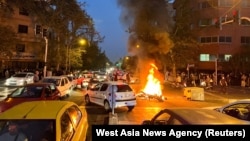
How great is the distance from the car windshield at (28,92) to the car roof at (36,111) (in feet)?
27.5

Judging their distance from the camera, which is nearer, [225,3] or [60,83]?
[60,83]

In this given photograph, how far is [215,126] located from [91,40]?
58.1m

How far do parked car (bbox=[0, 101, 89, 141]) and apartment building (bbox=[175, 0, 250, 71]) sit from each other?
56.8 meters

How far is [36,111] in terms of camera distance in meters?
7.31

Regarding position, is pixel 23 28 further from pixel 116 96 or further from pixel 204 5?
pixel 116 96

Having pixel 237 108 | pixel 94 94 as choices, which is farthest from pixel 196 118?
pixel 94 94

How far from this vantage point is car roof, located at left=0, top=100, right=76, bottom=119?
23.0 feet

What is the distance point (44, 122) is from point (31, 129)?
0.25 meters

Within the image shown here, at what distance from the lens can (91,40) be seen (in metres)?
63.1

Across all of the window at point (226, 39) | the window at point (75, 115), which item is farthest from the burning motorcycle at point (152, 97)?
the window at point (226, 39)

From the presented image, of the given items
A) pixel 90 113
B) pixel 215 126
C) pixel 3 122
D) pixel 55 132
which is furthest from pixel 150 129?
pixel 90 113

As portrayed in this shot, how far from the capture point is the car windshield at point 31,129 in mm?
6586

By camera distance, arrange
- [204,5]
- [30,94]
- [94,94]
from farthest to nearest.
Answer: [204,5], [94,94], [30,94]

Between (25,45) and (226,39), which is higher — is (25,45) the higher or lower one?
the lower one
